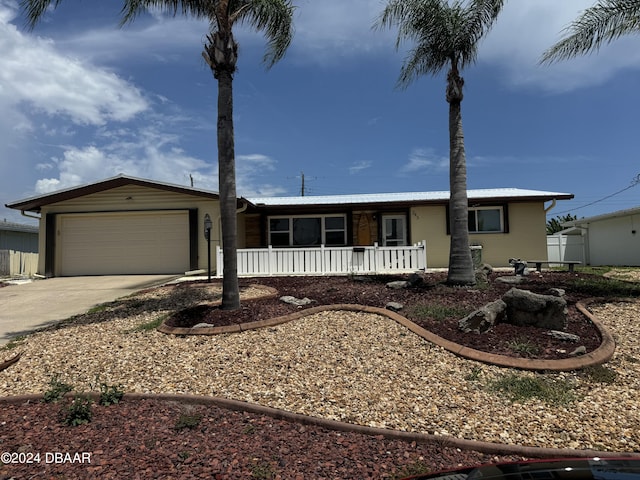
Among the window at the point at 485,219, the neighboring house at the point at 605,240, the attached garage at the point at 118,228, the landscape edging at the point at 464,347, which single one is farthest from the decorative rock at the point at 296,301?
the neighboring house at the point at 605,240

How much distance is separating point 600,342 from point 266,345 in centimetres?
423

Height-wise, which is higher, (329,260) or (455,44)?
(455,44)

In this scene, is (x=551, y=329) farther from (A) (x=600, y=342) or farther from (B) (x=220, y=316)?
(B) (x=220, y=316)

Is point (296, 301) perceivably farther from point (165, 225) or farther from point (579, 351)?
point (165, 225)

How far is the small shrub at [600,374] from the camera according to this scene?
416 centimetres

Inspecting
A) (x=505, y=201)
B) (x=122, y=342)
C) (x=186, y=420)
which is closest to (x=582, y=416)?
(x=186, y=420)

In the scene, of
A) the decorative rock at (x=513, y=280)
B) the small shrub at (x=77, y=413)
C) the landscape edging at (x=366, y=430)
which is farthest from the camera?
the decorative rock at (x=513, y=280)

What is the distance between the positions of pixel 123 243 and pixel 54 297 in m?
4.93

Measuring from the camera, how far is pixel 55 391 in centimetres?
417

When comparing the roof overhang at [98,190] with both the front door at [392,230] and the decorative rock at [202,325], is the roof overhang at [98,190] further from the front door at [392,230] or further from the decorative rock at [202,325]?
the decorative rock at [202,325]

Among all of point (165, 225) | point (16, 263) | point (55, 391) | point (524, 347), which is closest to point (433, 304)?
point (524, 347)

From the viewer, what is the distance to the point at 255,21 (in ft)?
26.6

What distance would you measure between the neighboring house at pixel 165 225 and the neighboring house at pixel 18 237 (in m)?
9.57

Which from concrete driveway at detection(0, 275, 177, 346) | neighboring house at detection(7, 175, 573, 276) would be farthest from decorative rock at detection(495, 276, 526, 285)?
concrete driveway at detection(0, 275, 177, 346)
